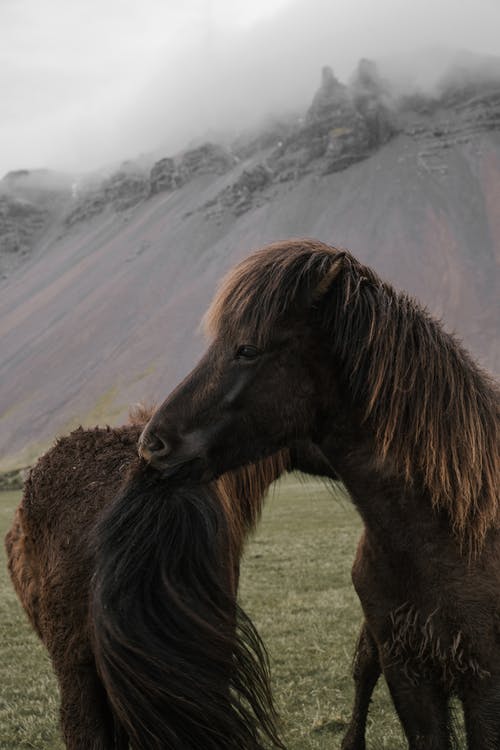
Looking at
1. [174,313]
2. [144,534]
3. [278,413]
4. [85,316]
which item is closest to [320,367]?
[278,413]

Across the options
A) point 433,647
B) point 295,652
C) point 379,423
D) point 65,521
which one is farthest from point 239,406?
point 295,652

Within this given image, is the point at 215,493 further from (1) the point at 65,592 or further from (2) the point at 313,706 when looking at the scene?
(2) the point at 313,706

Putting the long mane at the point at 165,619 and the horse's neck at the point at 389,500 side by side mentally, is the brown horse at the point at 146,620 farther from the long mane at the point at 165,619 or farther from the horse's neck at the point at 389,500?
the horse's neck at the point at 389,500

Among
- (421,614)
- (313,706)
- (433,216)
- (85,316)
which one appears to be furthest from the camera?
(85,316)

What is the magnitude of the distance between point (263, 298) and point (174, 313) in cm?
9195

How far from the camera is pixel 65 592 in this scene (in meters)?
2.94

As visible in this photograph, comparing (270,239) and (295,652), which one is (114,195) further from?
(295,652)

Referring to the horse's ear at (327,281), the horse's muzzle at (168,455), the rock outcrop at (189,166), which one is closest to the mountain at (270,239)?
the rock outcrop at (189,166)

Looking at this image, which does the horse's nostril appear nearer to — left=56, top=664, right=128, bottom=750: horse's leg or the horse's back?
the horse's back

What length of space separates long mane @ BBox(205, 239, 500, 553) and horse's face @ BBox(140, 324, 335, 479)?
8 centimetres

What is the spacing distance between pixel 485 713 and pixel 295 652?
4.63 meters

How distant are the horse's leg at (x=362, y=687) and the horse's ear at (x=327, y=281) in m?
2.78

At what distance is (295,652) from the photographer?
723cm

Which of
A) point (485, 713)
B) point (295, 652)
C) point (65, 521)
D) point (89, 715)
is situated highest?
point (65, 521)
